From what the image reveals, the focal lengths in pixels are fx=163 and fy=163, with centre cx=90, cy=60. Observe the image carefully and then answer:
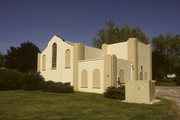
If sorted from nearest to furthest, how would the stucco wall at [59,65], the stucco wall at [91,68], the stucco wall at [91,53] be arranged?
1. the stucco wall at [91,68]
2. the stucco wall at [59,65]
3. the stucco wall at [91,53]

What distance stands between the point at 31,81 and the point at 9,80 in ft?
13.1

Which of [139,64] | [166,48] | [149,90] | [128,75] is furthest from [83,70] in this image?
[166,48]

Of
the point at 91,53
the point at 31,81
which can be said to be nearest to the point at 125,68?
the point at 91,53

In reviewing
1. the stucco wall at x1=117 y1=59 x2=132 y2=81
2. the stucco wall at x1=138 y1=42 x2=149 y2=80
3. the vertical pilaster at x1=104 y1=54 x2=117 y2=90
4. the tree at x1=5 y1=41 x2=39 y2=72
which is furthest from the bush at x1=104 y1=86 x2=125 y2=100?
the tree at x1=5 y1=41 x2=39 y2=72

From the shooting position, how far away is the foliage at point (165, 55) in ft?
149

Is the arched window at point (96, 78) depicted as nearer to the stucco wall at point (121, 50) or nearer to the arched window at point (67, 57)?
the arched window at point (67, 57)

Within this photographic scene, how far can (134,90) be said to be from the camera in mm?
15602

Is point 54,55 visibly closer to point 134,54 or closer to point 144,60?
point 134,54

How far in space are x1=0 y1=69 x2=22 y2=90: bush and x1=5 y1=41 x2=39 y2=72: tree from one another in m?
17.8

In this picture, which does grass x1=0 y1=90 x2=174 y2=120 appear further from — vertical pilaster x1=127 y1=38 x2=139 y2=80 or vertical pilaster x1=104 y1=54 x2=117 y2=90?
vertical pilaster x1=127 y1=38 x2=139 y2=80

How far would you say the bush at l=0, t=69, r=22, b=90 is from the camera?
87.2ft

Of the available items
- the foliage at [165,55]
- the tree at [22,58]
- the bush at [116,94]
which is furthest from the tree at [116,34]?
the bush at [116,94]

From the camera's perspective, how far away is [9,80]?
27.0 meters

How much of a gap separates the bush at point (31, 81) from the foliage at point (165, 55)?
32.2 meters
